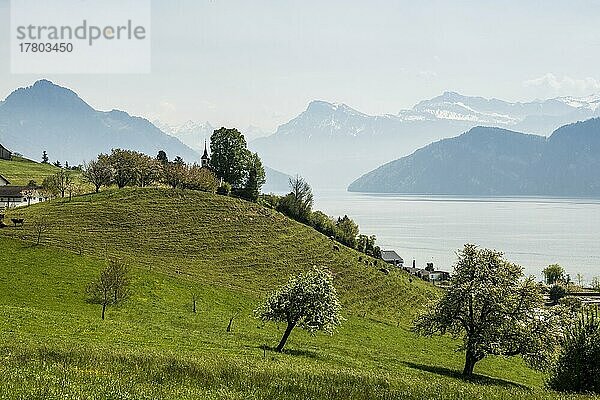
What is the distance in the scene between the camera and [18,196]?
113250 millimetres

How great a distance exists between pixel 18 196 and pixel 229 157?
4696 centimetres

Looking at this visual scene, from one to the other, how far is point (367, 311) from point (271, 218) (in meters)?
40.9

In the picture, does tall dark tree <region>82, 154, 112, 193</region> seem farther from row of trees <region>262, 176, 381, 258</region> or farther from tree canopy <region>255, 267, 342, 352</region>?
tree canopy <region>255, 267, 342, 352</region>

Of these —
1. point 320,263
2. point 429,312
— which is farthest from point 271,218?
point 429,312

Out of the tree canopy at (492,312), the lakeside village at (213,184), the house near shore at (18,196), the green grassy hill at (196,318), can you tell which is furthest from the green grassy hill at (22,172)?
the tree canopy at (492,312)

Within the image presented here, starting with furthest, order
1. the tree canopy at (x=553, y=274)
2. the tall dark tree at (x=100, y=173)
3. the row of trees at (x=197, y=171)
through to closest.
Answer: the tree canopy at (x=553, y=274), the row of trees at (x=197, y=171), the tall dark tree at (x=100, y=173)

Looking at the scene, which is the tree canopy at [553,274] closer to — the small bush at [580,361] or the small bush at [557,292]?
the small bush at [557,292]

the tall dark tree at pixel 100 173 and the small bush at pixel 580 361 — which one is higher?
the tall dark tree at pixel 100 173

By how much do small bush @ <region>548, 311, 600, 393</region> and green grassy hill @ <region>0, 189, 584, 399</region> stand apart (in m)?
2.54

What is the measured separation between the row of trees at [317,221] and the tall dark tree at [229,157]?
853 cm

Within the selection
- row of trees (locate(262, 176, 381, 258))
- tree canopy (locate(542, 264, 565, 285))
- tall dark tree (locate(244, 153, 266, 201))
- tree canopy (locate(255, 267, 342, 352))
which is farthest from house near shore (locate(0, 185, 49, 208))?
tree canopy (locate(542, 264, 565, 285))

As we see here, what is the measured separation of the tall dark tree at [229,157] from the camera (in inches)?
5202

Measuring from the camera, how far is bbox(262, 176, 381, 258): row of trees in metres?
123

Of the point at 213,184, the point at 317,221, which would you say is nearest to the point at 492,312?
the point at 317,221
